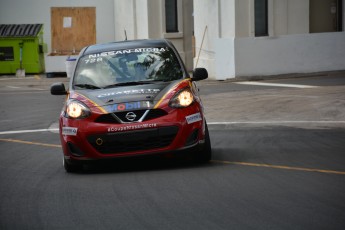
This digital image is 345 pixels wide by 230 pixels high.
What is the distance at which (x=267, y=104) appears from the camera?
19344 mm

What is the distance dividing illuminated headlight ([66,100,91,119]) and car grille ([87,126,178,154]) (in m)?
0.30

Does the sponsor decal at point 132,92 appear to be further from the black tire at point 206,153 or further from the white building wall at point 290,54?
the white building wall at point 290,54

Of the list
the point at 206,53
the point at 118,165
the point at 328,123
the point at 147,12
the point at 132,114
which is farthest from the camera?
the point at 147,12

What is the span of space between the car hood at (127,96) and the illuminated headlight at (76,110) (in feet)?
0.24

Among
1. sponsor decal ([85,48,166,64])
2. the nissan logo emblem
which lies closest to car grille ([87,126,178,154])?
the nissan logo emblem

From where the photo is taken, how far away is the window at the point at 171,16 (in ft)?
115

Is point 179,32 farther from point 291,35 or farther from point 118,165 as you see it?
point 118,165

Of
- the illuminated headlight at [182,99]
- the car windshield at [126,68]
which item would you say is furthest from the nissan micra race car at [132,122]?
the car windshield at [126,68]

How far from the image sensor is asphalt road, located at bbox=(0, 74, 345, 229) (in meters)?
7.52

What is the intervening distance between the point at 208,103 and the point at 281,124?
4972mm

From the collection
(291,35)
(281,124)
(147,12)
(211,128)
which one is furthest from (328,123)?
(147,12)

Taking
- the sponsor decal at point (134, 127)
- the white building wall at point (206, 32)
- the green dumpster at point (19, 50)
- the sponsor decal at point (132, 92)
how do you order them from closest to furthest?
the sponsor decal at point (134, 127), the sponsor decal at point (132, 92), the white building wall at point (206, 32), the green dumpster at point (19, 50)

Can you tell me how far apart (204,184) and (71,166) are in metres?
2.23

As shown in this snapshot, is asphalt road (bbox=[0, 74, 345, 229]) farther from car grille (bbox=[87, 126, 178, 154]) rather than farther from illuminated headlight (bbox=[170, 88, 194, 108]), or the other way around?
illuminated headlight (bbox=[170, 88, 194, 108])
